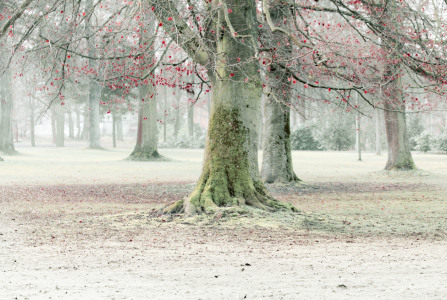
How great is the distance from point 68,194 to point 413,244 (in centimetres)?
967

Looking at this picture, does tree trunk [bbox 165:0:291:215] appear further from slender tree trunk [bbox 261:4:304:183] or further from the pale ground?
slender tree trunk [bbox 261:4:304:183]

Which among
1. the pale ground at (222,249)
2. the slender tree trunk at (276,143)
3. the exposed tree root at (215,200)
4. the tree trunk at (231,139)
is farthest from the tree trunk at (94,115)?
the exposed tree root at (215,200)

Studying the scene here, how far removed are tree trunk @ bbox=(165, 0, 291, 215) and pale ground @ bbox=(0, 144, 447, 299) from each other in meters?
0.51

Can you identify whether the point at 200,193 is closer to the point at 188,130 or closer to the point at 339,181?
the point at 339,181

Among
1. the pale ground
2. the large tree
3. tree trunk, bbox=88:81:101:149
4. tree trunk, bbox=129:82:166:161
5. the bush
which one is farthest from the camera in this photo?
the bush

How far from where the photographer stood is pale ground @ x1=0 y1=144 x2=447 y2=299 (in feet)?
16.9

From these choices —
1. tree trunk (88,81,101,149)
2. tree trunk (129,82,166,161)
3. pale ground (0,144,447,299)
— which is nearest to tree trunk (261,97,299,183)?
pale ground (0,144,447,299)

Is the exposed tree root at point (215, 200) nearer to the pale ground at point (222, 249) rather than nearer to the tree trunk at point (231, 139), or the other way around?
the tree trunk at point (231, 139)

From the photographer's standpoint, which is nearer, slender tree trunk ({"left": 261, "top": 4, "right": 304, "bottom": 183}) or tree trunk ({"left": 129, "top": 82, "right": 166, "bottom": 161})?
slender tree trunk ({"left": 261, "top": 4, "right": 304, "bottom": 183})

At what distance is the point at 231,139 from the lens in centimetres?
1008

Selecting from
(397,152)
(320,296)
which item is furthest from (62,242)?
(397,152)

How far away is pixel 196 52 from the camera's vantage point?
10312 millimetres

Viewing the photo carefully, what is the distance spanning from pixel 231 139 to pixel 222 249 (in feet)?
10.2

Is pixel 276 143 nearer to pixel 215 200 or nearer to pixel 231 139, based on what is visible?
pixel 231 139
